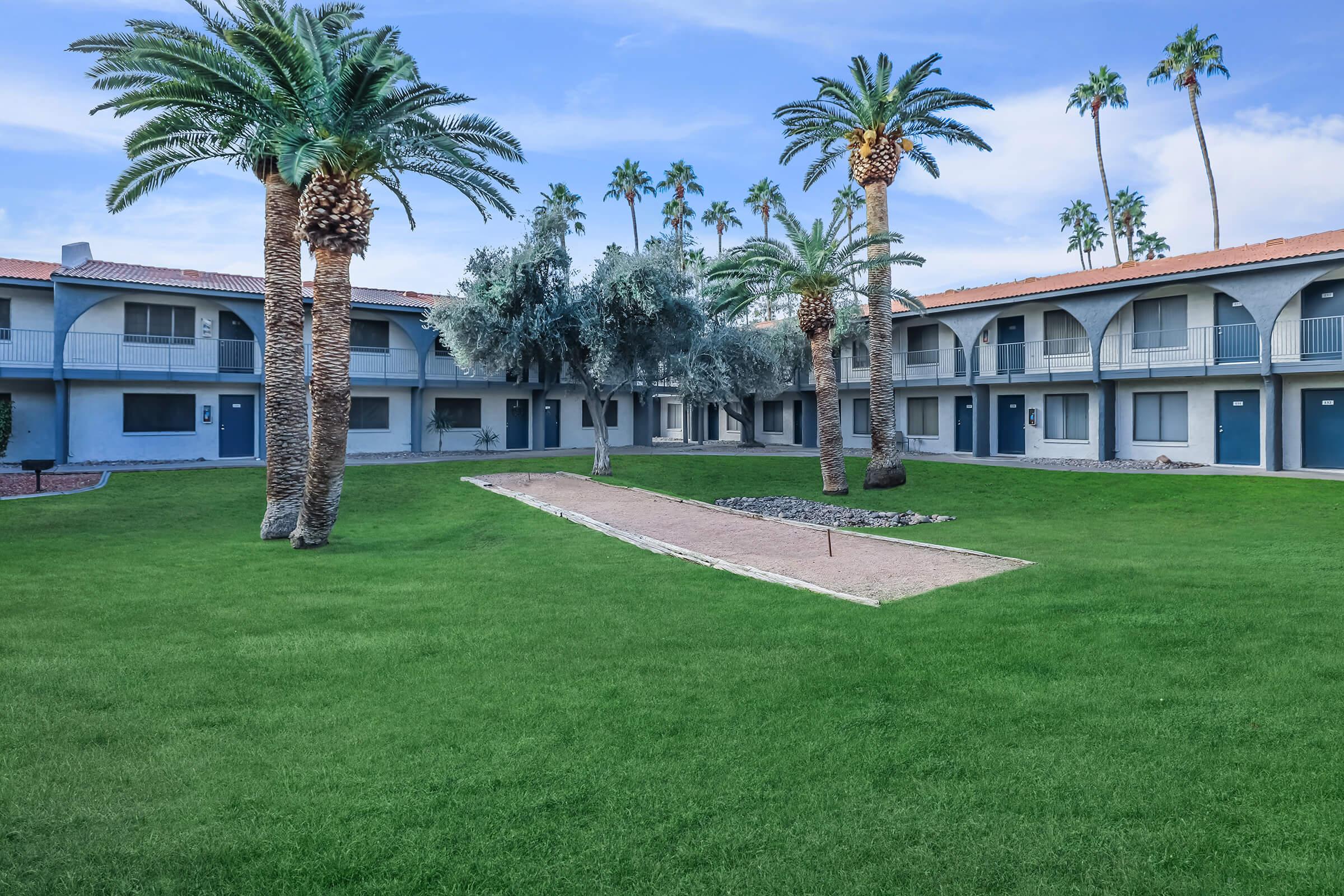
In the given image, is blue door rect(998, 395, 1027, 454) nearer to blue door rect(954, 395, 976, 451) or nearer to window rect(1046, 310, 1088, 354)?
blue door rect(954, 395, 976, 451)

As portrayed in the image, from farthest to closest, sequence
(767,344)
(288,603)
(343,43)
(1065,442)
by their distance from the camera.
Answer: (767,344) → (1065,442) → (343,43) → (288,603)

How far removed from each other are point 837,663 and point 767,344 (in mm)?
28715

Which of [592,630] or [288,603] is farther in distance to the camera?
[288,603]

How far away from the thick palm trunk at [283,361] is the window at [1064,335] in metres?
25.1

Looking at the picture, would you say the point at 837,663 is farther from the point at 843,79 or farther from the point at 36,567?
the point at 843,79

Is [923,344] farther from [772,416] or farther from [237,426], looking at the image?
[237,426]

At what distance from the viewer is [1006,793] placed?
438 centimetres

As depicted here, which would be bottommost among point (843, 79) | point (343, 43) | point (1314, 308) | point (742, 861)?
point (742, 861)

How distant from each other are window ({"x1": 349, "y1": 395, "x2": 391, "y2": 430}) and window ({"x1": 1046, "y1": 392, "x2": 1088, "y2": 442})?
2491 cm

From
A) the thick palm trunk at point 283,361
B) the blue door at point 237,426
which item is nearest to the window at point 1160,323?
the thick palm trunk at point 283,361

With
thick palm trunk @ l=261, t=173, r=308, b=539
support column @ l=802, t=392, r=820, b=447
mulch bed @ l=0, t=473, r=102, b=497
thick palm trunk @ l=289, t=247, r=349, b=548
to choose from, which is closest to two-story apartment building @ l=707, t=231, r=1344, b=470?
support column @ l=802, t=392, r=820, b=447

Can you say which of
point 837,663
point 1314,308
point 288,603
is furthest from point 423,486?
point 1314,308

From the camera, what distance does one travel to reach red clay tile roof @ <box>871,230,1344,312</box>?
24.0 meters

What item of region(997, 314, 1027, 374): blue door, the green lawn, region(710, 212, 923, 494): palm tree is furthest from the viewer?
region(997, 314, 1027, 374): blue door
